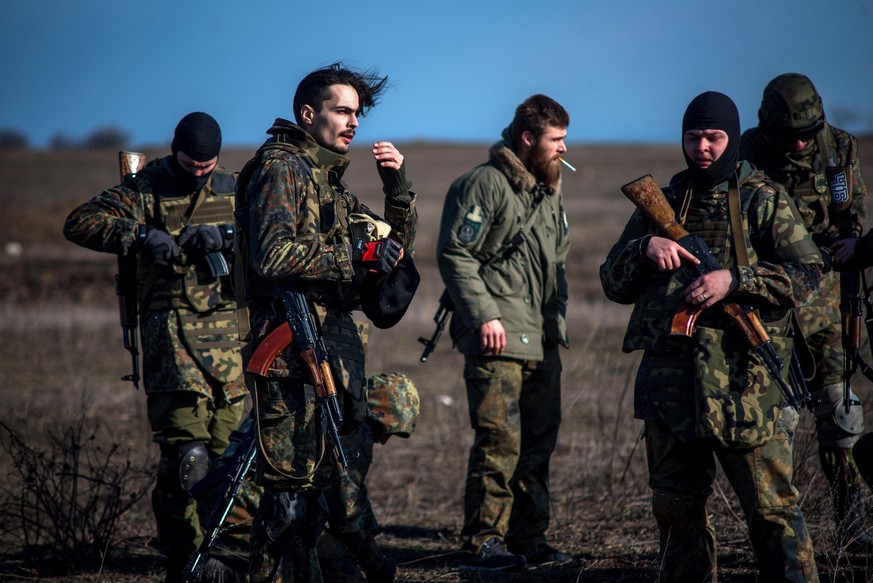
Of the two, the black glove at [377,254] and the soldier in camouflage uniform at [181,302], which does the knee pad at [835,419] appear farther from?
the soldier in camouflage uniform at [181,302]

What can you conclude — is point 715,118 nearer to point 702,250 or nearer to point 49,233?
point 702,250

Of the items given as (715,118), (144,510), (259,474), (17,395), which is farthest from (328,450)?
(17,395)

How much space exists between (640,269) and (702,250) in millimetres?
268

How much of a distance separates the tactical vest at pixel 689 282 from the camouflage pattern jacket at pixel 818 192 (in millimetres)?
1354

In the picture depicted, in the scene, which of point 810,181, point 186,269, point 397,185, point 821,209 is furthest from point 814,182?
point 186,269

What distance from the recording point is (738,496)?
3947 mm

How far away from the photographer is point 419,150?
63812 mm

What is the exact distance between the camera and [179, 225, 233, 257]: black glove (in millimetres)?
5312

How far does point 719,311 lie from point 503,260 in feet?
5.92

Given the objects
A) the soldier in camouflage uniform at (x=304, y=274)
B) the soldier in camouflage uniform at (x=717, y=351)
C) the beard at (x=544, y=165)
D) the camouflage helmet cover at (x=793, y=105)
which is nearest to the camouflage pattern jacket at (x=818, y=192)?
the camouflage helmet cover at (x=793, y=105)

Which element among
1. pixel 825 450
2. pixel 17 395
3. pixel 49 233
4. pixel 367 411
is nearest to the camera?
pixel 367 411

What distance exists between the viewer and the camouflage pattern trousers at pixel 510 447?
5.46 m

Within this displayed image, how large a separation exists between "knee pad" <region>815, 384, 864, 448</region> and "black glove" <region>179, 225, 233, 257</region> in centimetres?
343

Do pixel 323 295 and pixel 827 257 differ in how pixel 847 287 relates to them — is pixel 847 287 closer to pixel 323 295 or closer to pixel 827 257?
pixel 827 257
